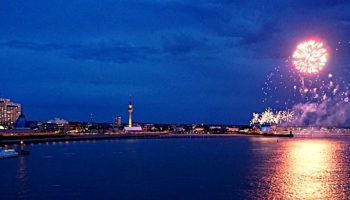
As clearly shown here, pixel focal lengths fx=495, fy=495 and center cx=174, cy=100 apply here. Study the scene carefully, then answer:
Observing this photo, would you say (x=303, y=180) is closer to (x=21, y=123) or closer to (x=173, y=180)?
(x=173, y=180)

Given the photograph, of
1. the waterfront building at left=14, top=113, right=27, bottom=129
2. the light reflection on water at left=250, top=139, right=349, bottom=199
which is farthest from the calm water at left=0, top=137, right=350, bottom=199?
the waterfront building at left=14, top=113, right=27, bottom=129

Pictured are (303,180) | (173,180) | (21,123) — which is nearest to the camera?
(173,180)

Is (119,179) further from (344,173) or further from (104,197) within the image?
(344,173)

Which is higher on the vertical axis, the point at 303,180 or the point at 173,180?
the point at 173,180

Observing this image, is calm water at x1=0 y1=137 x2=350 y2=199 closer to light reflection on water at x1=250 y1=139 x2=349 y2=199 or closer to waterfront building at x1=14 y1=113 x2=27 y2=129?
light reflection on water at x1=250 y1=139 x2=349 y2=199

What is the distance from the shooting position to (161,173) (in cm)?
5409

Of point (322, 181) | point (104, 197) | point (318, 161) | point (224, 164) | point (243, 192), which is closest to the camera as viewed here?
point (104, 197)

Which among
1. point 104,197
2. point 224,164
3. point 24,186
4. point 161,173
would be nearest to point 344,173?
point 224,164

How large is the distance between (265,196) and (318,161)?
36.9m

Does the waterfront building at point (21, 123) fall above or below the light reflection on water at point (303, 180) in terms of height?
above

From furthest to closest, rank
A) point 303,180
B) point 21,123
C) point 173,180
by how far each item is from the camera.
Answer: point 21,123
point 303,180
point 173,180

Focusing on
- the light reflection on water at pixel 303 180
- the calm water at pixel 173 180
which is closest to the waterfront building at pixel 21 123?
the calm water at pixel 173 180

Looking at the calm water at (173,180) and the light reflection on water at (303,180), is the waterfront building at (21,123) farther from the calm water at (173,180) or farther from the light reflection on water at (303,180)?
the light reflection on water at (303,180)

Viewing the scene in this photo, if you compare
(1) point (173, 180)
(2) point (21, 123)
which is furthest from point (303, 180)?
(2) point (21, 123)
